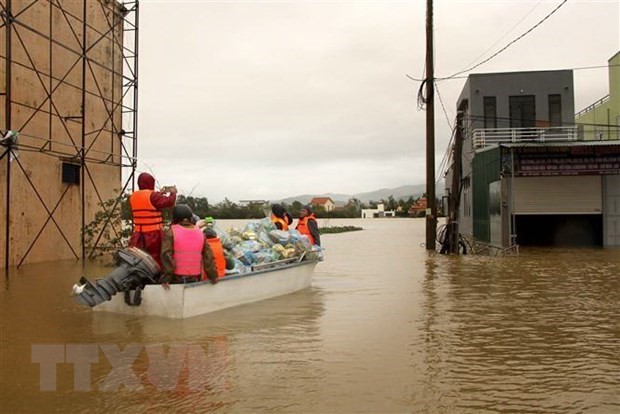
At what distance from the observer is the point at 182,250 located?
8.36 meters

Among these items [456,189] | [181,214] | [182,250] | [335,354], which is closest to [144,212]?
[181,214]

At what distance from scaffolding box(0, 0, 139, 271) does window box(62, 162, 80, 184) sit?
0.03 metres

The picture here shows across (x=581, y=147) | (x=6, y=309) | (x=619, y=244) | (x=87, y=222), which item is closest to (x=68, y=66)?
(x=87, y=222)

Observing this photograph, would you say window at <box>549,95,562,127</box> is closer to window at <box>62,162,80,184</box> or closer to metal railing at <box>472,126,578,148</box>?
metal railing at <box>472,126,578,148</box>

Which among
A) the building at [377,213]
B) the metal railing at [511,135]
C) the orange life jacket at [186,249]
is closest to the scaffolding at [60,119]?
the orange life jacket at [186,249]

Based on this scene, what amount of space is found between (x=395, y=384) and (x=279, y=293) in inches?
222

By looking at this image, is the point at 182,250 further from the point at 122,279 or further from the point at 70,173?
the point at 70,173

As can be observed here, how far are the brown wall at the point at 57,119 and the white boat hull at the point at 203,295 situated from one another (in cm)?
863

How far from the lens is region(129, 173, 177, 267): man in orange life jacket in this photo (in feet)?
27.8

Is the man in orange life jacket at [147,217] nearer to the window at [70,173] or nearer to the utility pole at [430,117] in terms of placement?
the window at [70,173]

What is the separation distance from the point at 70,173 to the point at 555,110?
24.5 m

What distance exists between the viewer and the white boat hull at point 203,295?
27.0 ft

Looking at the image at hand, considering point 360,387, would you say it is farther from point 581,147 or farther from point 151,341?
point 581,147

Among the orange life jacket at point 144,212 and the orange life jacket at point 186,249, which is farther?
the orange life jacket at point 144,212
